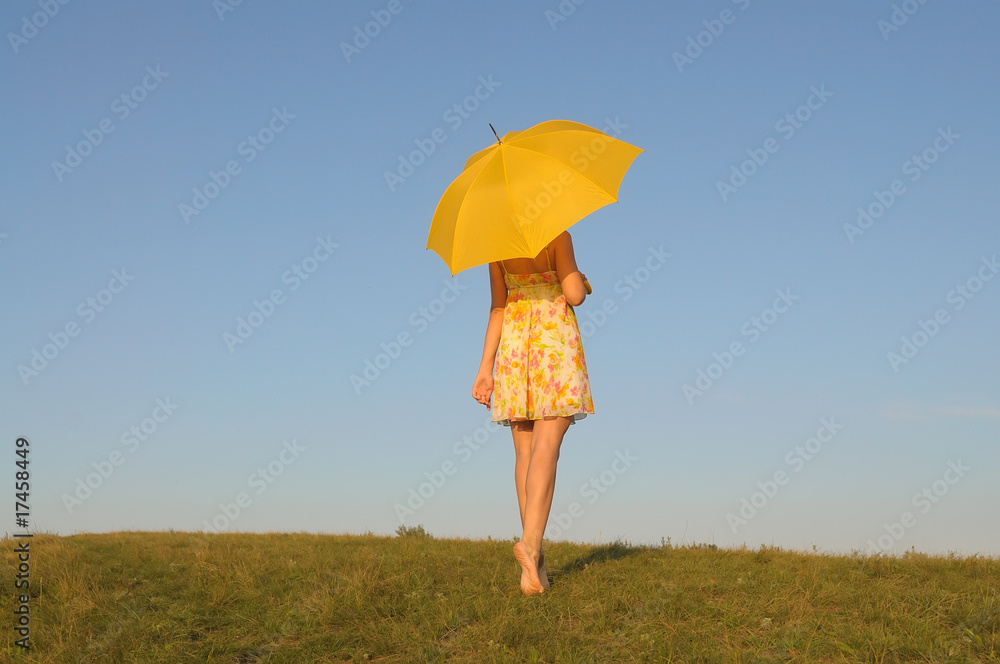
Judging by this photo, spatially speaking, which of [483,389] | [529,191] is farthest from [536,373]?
[529,191]

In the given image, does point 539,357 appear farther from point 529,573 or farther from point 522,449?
point 529,573

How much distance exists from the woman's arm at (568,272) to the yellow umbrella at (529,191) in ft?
1.08

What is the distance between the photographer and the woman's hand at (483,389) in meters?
6.67

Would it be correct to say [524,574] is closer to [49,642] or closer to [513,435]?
[513,435]

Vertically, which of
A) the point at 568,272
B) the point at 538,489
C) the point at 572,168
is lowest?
the point at 538,489

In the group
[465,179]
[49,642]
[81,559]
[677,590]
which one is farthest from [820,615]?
[81,559]

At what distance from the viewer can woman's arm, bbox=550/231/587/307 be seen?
6352mm

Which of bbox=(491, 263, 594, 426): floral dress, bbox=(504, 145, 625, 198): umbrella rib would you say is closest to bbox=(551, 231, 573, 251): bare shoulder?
bbox=(491, 263, 594, 426): floral dress

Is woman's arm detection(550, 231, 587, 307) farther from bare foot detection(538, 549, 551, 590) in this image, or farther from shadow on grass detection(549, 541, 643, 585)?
shadow on grass detection(549, 541, 643, 585)

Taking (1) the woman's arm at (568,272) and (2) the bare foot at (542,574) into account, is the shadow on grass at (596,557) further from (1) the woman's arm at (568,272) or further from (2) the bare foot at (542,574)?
(1) the woman's arm at (568,272)

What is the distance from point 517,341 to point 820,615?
295 cm

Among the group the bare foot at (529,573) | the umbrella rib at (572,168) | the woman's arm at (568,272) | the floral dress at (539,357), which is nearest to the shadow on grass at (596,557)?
the bare foot at (529,573)

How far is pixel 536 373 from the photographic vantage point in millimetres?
6434

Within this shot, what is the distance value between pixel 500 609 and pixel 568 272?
2.57 m
